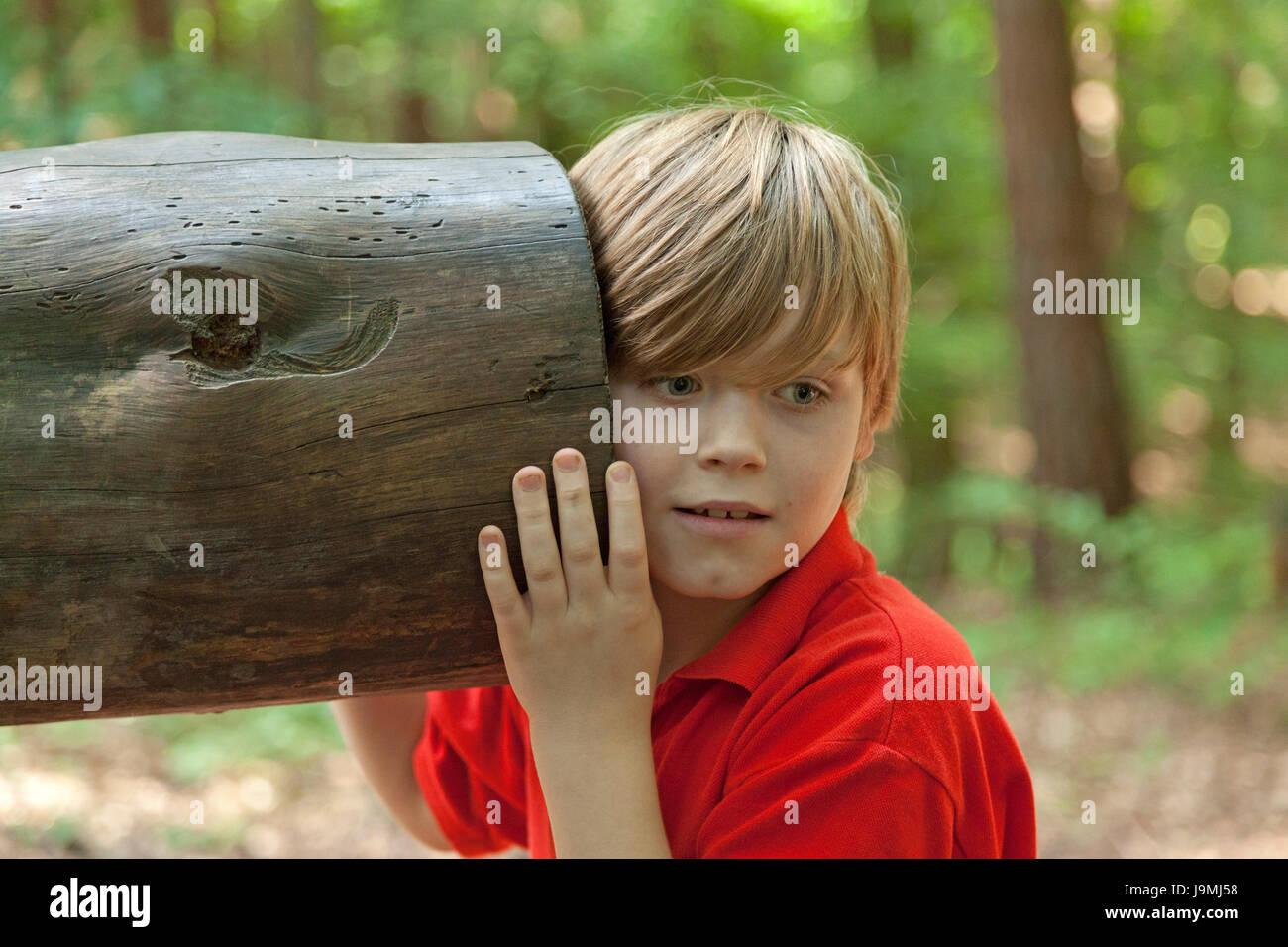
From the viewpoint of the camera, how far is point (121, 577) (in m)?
1.35

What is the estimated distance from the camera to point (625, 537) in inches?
57.5

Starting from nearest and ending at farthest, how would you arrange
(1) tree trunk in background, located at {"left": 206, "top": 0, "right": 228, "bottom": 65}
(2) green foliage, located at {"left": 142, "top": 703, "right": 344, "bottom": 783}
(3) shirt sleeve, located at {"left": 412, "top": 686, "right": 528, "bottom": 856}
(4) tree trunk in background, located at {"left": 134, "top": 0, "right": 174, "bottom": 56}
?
(3) shirt sleeve, located at {"left": 412, "top": 686, "right": 528, "bottom": 856}, (2) green foliage, located at {"left": 142, "top": 703, "right": 344, "bottom": 783}, (4) tree trunk in background, located at {"left": 134, "top": 0, "right": 174, "bottom": 56}, (1) tree trunk in background, located at {"left": 206, "top": 0, "right": 228, "bottom": 65}

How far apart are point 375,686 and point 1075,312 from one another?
7.14 metres

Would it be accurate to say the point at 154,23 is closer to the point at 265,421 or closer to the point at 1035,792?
the point at 265,421

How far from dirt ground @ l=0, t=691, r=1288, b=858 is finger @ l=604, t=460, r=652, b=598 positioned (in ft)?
12.4

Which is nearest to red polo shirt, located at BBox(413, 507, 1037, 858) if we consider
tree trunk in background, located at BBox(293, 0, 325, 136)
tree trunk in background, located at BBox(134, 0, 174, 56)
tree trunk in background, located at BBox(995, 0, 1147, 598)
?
tree trunk in background, located at BBox(995, 0, 1147, 598)

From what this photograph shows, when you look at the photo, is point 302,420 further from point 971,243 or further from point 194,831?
point 971,243

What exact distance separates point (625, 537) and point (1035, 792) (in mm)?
4165

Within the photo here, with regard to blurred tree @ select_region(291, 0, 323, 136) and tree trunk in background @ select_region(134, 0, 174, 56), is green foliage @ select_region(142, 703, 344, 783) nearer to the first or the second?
tree trunk in background @ select_region(134, 0, 174, 56)

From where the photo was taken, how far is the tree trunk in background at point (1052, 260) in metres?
7.43

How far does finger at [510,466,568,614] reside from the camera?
55.4 inches

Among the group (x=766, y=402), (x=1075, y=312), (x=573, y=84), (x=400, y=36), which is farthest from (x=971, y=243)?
(x=766, y=402)
